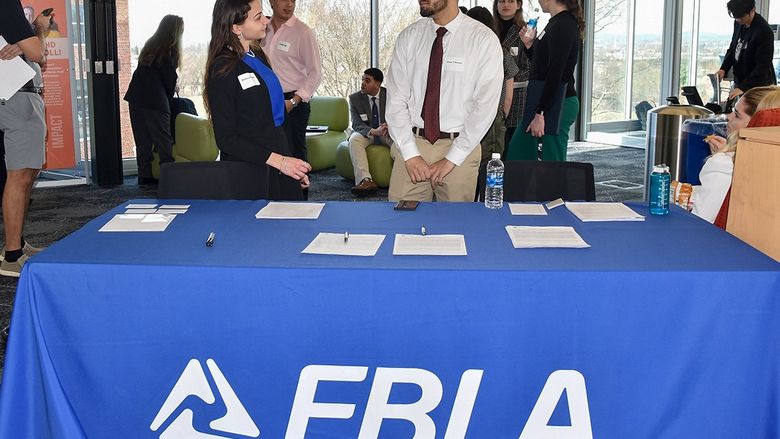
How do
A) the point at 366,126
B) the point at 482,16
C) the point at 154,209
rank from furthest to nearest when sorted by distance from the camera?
the point at 366,126 < the point at 482,16 < the point at 154,209

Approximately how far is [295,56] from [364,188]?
1.65 meters

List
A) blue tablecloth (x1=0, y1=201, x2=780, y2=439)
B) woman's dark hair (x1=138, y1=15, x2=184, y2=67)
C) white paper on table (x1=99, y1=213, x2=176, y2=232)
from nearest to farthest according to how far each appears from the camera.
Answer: blue tablecloth (x1=0, y1=201, x2=780, y2=439), white paper on table (x1=99, y1=213, x2=176, y2=232), woman's dark hair (x1=138, y1=15, x2=184, y2=67)

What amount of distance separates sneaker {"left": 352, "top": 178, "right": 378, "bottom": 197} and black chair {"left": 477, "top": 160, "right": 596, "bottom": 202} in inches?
163

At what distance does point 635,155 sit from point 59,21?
6596mm

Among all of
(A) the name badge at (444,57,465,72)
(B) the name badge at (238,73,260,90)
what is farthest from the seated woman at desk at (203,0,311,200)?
(A) the name badge at (444,57,465,72)

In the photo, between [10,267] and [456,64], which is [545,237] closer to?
[456,64]

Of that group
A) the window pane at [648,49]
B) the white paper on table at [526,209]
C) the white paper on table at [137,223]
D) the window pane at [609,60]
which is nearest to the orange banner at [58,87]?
the white paper on table at [137,223]

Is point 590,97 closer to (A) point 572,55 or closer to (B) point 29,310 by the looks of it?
(A) point 572,55

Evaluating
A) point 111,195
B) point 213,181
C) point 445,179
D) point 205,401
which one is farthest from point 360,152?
point 205,401

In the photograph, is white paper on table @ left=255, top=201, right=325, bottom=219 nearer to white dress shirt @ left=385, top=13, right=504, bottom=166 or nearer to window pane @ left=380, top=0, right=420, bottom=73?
white dress shirt @ left=385, top=13, right=504, bottom=166

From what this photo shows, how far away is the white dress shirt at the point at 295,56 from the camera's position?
628cm

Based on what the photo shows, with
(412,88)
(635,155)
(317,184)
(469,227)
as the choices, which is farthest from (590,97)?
(469,227)

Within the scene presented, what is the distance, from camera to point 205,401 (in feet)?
7.63

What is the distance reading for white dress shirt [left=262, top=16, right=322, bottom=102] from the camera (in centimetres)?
628
